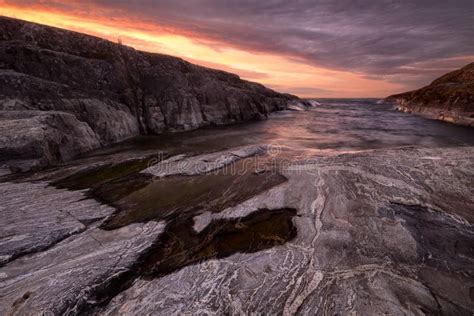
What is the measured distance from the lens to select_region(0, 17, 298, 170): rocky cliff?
55.4 ft

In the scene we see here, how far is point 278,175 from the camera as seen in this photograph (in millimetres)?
13820

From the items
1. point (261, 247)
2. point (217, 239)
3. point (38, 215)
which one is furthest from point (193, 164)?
point (261, 247)

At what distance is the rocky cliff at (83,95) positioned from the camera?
664 inches

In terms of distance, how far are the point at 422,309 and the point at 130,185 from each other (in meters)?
12.8

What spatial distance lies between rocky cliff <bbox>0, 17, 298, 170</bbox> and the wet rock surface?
15.6ft

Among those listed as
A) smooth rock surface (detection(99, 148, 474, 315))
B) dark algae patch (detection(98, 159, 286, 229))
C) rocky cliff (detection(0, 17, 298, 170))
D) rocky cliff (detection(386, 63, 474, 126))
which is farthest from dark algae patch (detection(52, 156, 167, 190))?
rocky cliff (detection(386, 63, 474, 126))

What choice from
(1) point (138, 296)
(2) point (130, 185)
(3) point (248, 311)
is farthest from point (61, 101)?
(3) point (248, 311)

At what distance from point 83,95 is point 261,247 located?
25352 mm

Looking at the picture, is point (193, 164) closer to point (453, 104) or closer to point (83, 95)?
point (83, 95)

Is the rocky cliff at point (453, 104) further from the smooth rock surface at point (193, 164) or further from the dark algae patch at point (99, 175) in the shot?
the dark algae patch at point (99, 175)

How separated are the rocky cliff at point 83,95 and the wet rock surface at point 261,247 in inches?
187

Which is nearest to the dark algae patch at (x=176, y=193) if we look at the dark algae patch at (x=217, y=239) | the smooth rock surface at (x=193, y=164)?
the smooth rock surface at (x=193, y=164)

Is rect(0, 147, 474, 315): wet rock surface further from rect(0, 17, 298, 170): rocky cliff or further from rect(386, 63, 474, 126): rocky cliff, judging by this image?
rect(386, 63, 474, 126): rocky cliff

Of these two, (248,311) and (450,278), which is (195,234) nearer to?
(248,311)
